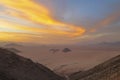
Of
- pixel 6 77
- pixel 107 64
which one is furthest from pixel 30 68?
pixel 107 64

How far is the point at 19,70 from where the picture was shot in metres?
31.1

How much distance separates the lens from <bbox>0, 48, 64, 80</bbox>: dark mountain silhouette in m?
29.4

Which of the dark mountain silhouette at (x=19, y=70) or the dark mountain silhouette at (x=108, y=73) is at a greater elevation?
the dark mountain silhouette at (x=19, y=70)

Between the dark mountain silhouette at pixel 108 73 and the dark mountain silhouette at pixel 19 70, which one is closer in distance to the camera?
the dark mountain silhouette at pixel 108 73

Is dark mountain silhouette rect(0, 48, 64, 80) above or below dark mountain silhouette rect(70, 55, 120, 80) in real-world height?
above

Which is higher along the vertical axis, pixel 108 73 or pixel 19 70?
pixel 19 70

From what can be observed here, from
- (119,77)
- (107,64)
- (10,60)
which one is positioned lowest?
(119,77)

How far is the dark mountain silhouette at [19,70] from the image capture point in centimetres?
2943

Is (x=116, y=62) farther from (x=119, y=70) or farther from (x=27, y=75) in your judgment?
(x=27, y=75)

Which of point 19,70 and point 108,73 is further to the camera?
point 19,70

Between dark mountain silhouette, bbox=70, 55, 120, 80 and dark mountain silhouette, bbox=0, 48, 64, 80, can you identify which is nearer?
dark mountain silhouette, bbox=70, 55, 120, 80

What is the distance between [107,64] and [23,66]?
9260mm

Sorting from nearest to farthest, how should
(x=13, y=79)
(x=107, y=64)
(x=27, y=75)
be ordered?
(x=107, y=64) < (x=13, y=79) < (x=27, y=75)

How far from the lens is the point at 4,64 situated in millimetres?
31297
